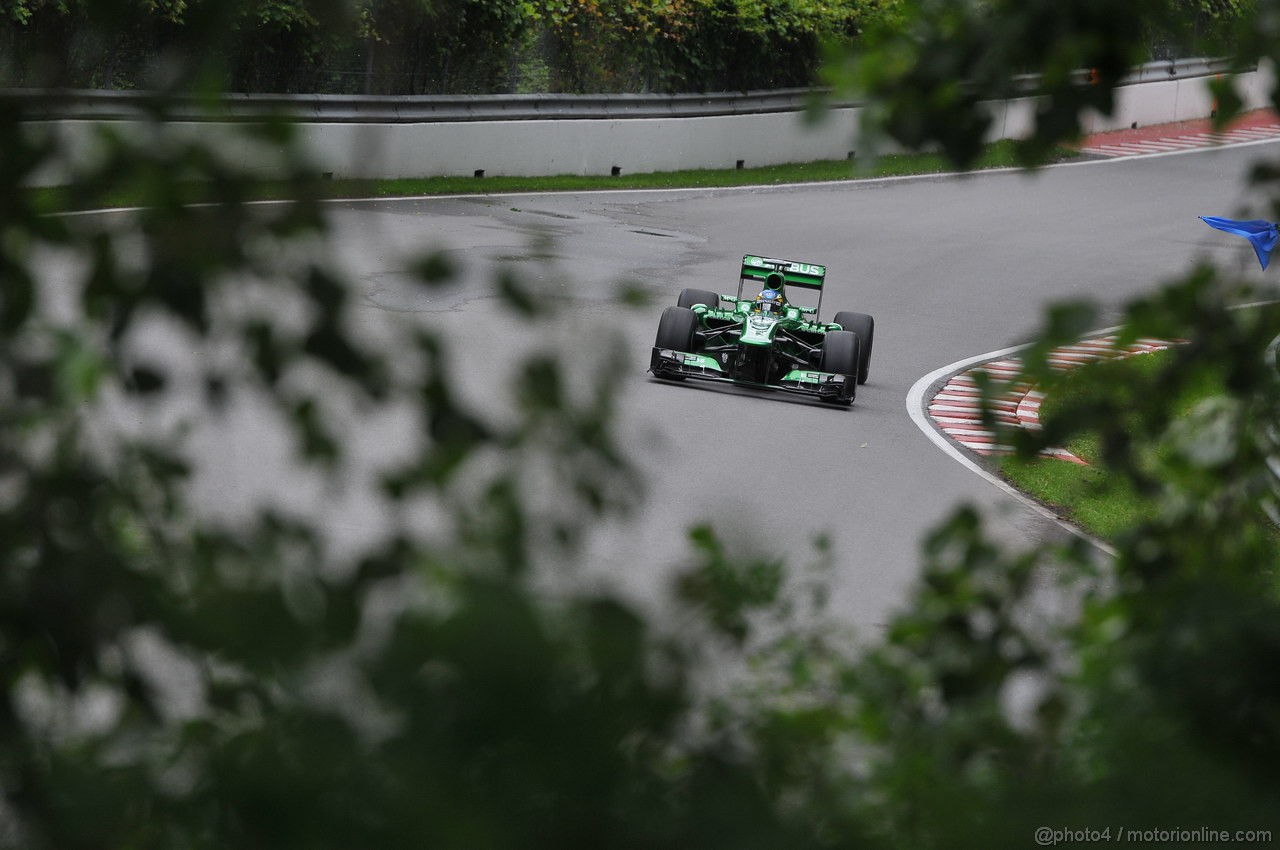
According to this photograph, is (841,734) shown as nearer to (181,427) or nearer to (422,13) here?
(181,427)

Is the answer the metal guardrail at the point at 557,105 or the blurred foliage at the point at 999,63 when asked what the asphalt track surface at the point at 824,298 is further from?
the metal guardrail at the point at 557,105

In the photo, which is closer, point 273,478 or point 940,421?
point 273,478

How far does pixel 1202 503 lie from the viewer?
2.27 m

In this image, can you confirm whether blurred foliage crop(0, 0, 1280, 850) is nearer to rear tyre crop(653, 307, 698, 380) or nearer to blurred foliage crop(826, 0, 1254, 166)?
blurred foliage crop(826, 0, 1254, 166)

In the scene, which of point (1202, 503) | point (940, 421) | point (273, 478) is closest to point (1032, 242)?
point (940, 421)

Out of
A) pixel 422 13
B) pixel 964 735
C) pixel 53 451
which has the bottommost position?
pixel 964 735

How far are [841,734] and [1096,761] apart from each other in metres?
0.34

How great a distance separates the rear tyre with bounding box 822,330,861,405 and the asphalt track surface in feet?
1.11

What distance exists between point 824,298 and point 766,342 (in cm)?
537

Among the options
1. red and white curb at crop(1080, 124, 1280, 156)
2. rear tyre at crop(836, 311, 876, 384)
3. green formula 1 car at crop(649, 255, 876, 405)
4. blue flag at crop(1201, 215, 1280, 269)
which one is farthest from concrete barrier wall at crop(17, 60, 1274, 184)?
blue flag at crop(1201, 215, 1280, 269)

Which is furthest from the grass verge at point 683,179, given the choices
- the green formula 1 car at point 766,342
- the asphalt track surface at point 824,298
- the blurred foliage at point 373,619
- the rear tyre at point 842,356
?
the blurred foliage at point 373,619

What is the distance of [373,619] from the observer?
1.58m

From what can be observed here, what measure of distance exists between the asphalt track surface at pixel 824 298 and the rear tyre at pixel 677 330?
381 millimetres

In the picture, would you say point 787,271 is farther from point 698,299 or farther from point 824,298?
point 824,298
